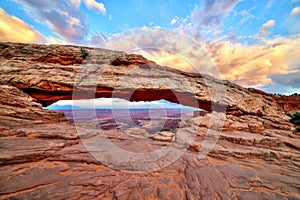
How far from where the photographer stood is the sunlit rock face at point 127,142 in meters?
4.15

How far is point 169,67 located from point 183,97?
3.38 m

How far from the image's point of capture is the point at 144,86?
11.2m

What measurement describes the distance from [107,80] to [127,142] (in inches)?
217

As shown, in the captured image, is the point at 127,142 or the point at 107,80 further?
the point at 107,80

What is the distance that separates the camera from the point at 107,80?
35.4ft

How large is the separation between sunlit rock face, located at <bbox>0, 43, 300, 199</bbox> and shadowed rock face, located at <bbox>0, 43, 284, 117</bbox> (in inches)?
3.0

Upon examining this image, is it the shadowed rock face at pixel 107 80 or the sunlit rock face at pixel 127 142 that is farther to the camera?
the shadowed rock face at pixel 107 80

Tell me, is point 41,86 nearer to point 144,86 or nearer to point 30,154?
point 30,154

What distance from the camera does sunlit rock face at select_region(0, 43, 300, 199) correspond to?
4148 mm

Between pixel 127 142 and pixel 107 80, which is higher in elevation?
pixel 107 80

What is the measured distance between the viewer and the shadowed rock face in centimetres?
978

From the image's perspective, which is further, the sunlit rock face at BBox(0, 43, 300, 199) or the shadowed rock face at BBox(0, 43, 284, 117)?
the shadowed rock face at BBox(0, 43, 284, 117)

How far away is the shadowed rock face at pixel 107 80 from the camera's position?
385 inches

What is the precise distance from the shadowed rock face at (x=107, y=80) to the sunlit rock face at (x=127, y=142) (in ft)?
0.25
